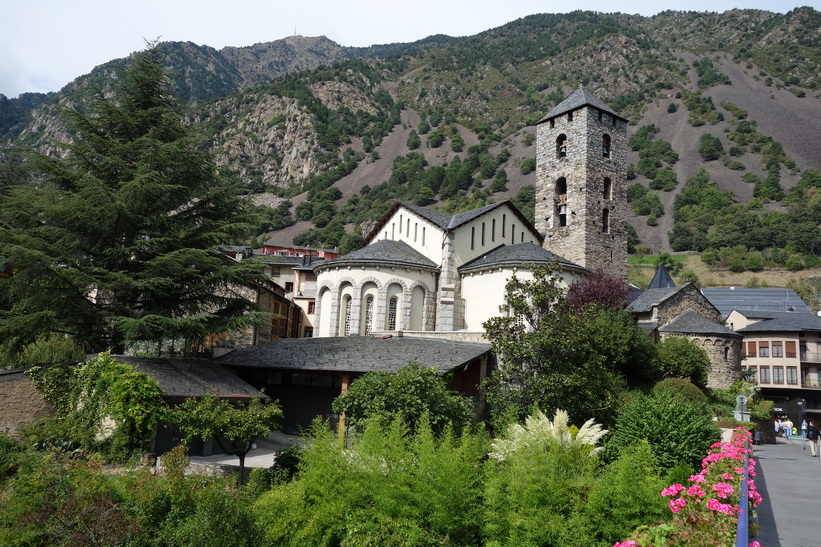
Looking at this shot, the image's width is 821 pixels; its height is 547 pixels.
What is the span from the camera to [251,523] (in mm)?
12508

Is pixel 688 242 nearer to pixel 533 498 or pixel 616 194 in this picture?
pixel 616 194

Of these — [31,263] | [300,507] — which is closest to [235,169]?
[31,263]

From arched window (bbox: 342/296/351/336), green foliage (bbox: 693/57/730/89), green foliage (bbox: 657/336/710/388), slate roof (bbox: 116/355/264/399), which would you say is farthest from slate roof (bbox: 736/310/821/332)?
green foliage (bbox: 693/57/730/89)

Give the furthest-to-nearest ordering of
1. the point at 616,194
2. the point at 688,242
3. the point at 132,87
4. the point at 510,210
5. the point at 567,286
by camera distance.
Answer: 1. the point at 688,242
2. the point at 616,194
3. the point at 510,210
4. the point at 567,286
5. the point at 132,87

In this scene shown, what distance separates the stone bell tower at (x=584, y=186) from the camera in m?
36.8

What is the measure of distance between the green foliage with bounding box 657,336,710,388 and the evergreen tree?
75.1ft

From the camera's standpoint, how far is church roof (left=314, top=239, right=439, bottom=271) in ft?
103

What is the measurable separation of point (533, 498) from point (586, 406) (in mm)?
10368

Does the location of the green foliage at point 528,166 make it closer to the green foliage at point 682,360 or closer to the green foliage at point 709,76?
the green foliage at point 709,76

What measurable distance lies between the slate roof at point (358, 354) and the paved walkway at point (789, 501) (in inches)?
421

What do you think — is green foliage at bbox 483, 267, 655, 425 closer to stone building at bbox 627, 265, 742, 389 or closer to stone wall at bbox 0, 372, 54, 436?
stone building at bbox 627, 265, 742, 389

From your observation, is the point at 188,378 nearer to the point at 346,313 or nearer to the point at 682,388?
the point at 346,313

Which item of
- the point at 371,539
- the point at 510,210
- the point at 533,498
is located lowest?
the point at 371,539

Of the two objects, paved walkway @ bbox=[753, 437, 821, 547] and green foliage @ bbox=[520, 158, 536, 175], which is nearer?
paved walkway @ bbox=[753, 437, 821, 547]
